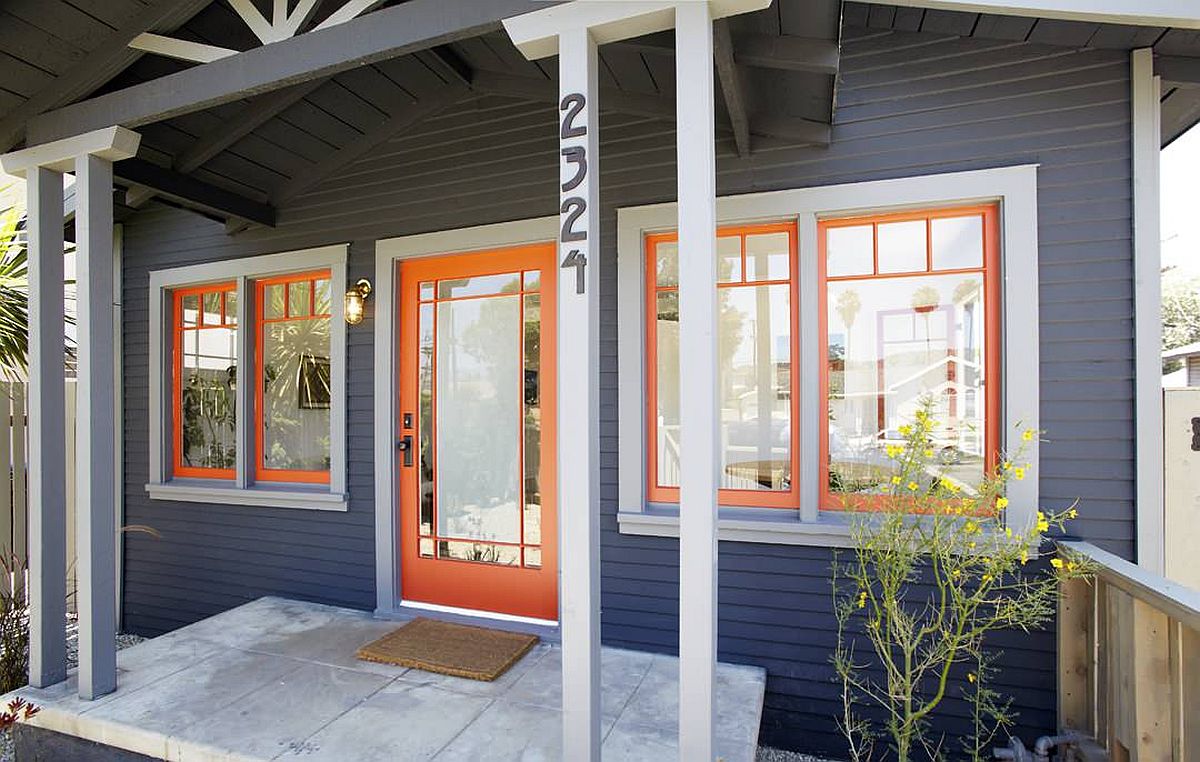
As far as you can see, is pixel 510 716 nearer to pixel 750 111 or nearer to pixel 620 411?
pixel 620 411

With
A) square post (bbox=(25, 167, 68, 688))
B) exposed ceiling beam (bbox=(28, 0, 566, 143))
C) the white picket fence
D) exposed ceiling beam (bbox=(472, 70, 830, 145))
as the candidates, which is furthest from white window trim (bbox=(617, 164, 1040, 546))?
Answer: the white picket fence

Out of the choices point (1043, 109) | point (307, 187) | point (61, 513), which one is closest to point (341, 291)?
point (307, 187)

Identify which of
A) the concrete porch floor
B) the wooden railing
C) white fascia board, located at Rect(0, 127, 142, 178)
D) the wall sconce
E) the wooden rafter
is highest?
the wooden rafter

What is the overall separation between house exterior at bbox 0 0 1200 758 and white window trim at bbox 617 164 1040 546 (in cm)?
1

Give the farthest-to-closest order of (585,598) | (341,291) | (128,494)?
(128,494) < (341,291) < (585,598)

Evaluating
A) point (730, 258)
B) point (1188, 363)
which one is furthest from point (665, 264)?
point (1188, 363)

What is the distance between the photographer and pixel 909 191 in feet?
8.29

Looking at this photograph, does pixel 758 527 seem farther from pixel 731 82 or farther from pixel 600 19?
pixel 600 19

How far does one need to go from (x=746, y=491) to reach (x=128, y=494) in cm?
411

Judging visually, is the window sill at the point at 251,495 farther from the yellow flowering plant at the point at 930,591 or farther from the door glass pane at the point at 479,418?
the yellow flowering plant at the point at 930,591

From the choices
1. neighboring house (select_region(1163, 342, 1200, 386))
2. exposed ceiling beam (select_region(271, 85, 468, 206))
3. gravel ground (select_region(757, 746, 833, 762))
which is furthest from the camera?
neighboring house (select_region(1163, 342, 1200, 386))

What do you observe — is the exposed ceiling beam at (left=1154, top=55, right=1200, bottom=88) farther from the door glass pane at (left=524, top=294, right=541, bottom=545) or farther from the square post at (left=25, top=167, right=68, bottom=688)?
the square post at (left=25, top=167, right=68, bottom=688)

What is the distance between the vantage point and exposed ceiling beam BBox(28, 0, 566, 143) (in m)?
1.89

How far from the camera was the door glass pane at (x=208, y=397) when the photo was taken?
157 inches
